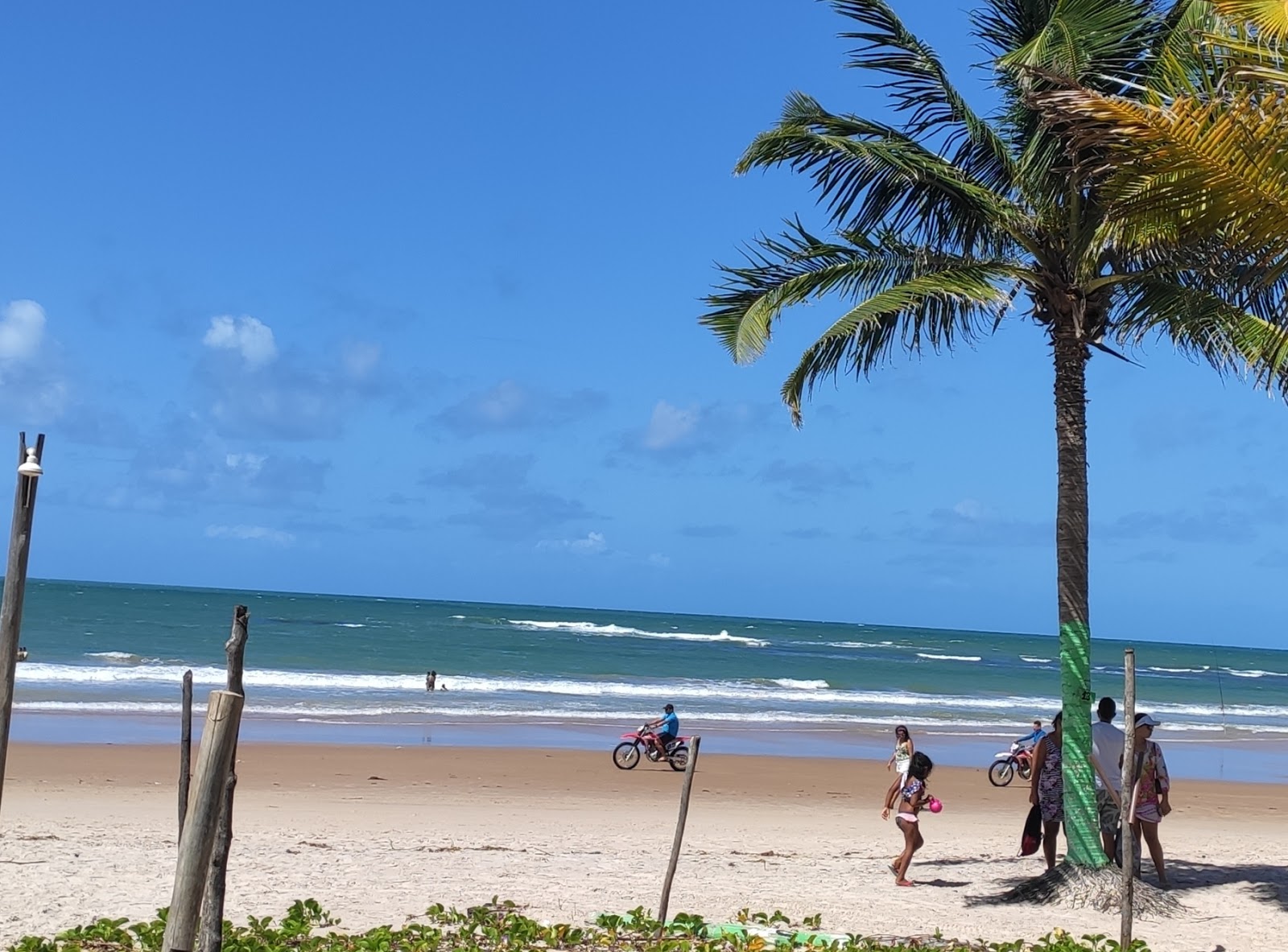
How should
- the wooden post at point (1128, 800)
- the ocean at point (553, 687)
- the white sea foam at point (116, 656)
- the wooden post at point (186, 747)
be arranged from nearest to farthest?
1. the wooden post at point (186, 747)
2. the wooden post at point (1128, 800)
3. the ocean at point (553, 687)
4. the white sea foam at point (116, 656)

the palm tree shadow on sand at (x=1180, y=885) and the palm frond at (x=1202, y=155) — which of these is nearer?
the palm frond at (x=1202, y=155)

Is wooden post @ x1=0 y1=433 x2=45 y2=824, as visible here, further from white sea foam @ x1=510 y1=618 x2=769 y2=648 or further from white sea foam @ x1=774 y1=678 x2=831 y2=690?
white sea foam @ x1=510 y1=618 x2=769 y2=648

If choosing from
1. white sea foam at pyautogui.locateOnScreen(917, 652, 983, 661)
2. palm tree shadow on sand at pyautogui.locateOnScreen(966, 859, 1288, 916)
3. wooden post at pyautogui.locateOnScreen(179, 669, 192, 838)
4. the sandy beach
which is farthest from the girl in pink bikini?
white sea foam at pyautogui.locateOnScreen(917, 652, 983, 661)

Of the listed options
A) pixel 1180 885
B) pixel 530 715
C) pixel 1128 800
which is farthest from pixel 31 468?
pixel 530 715

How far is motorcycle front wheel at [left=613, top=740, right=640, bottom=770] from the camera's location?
65.0ft

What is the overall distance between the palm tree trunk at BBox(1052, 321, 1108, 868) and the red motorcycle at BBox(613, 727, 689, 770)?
11.6 metres

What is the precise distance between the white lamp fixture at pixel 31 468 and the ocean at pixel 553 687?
1541 centimetres

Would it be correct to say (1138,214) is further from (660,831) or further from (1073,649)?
(660,831)

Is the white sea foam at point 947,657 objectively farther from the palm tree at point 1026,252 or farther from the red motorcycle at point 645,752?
the palm tree at point 1026,252

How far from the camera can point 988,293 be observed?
8414mm

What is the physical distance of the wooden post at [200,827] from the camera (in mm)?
3953

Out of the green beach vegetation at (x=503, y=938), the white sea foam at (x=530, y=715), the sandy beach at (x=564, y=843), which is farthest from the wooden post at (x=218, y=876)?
the white sea foam at (x=530, y=715)

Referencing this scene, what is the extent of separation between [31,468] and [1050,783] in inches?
304

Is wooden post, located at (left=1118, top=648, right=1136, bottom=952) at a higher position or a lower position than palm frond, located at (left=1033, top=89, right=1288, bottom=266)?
lower
